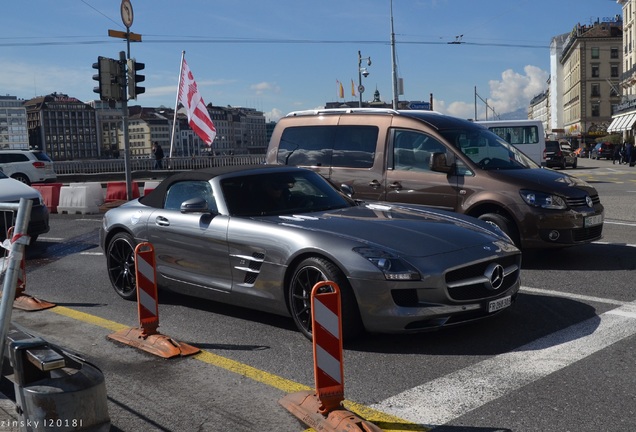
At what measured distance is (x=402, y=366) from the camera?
491 centimetres

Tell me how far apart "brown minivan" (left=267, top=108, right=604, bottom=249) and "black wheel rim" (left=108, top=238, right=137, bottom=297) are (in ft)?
8.44

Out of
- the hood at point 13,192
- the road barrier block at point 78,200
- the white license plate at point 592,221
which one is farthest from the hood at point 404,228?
the road barrier block at point 78,200

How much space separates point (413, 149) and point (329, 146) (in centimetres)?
128

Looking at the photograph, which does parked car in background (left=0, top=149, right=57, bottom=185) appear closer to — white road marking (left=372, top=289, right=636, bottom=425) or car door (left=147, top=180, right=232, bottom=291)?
car door (left=147, top=180, right=232, bottom=291)

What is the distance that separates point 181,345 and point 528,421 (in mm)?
2722

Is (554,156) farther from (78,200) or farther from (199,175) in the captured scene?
(199,175)

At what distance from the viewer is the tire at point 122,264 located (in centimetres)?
732

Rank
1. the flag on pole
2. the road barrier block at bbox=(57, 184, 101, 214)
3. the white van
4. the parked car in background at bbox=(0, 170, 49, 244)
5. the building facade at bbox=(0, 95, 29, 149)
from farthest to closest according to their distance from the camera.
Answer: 1. the building facade at bbox=(0, 95, 29, 149)
2. the white van
3. the flag on pole
4. the road barrier block at bbox=(57, 184, 101, 214)
5. the parked car in background at bbox=(0, 170, 49, 244)

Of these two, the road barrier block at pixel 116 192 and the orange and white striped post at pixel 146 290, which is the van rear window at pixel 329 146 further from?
the road barrier block at pixel 116 192

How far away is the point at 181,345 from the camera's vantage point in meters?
5.52

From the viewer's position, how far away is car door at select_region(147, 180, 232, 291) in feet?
20.5

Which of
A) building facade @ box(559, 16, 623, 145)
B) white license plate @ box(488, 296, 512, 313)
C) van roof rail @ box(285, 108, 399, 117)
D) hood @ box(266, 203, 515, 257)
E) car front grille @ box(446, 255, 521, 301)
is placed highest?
building facade @ box(559, 16, 623, 145)

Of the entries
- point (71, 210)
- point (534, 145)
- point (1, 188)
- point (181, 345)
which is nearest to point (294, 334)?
point (181, 345)

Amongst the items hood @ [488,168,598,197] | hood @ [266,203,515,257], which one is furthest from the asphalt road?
hood @ [488,168,598,197]
